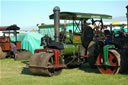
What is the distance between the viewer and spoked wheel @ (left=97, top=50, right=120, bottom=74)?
8484 mm

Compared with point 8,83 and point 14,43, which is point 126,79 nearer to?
point 8,83

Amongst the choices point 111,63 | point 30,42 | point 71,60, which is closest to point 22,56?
point 30,42

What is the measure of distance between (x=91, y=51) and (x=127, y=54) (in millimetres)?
1929

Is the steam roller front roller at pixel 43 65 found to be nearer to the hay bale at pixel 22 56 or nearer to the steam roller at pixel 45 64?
the steam roller at pixel 45 64

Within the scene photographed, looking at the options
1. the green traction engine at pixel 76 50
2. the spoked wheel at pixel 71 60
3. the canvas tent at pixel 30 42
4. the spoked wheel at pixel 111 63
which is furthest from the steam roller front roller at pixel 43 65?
the canvas tent at pixel 30 42

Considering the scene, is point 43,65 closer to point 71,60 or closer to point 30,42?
point 71,60

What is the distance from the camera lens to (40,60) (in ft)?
27.1

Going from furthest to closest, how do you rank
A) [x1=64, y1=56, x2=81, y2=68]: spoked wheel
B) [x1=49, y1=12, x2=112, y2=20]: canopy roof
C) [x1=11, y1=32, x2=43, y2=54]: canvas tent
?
[x1=11, y1=32, x2=43, y2=54]: canvas tent < [x1=64, y1=56, x2=81, y2=68]: spoked wheel < [x1=49, y1=12, x2=112, y2=20]: canopy roof

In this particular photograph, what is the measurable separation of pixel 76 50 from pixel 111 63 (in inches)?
78.1

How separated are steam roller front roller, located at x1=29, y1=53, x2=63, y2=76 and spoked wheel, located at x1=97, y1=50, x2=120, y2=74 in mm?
1551

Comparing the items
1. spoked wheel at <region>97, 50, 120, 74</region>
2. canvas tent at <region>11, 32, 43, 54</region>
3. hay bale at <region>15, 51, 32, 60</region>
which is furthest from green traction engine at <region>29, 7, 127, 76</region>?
canvas tent at <region>11, 32, 43, 54</region>

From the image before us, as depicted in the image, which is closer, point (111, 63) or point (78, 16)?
point (111, 63)

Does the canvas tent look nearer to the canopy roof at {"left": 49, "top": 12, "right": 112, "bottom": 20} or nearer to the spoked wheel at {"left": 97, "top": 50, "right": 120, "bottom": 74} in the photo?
the canopy roof at {"left": 49, "top": 12, "right": 112, "bottom": 20}

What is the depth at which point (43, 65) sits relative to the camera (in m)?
8.09
